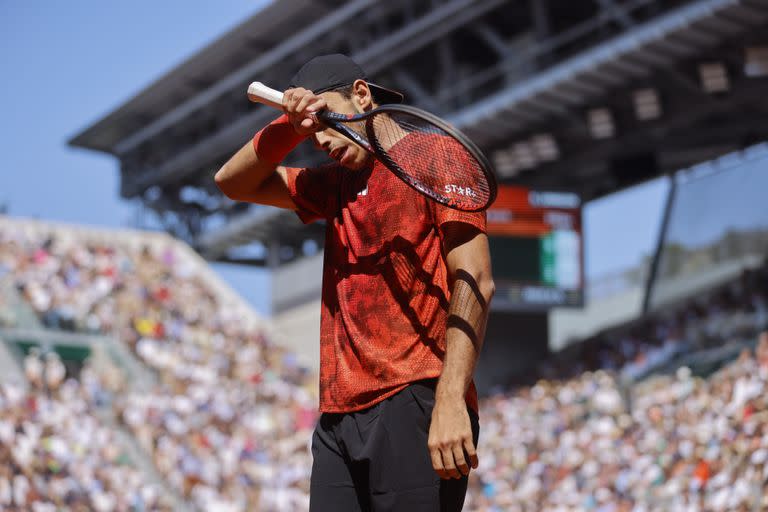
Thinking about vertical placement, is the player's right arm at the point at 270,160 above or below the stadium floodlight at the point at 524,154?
below

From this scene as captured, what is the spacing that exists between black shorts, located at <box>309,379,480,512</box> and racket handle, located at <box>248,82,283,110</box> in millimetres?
879

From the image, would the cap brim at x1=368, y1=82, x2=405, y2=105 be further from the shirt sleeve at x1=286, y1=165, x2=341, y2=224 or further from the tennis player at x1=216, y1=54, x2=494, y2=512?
the shirt sleeve at x1=286, y1=165, x2=341, y2=224

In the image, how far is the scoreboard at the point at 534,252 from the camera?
20.8 meters

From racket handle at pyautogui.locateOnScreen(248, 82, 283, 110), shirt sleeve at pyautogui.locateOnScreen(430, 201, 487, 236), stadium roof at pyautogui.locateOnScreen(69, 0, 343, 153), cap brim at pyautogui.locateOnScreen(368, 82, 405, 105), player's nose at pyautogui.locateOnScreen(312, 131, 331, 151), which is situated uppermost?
stadium roof at pyautogui.locateOnScreen(69, 0, 343, 153)

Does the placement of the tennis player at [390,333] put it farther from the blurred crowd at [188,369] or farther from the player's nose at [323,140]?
the blurred crowd at [188,369]

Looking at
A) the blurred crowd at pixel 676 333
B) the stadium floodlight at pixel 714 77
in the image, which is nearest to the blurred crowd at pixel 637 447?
the blurred crowd at pixel 676 333

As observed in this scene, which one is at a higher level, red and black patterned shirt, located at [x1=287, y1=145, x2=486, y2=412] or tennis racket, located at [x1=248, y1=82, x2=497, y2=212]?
tennis racket, located at [x1=248, y1=82, x2=497, y2=212]

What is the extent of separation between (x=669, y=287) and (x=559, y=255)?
2.36m

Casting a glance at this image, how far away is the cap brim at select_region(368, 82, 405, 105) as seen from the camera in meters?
3.26

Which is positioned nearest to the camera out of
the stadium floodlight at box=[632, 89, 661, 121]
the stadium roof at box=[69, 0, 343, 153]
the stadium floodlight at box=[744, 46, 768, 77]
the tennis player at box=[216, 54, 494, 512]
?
the tennis player at box=[216, 54, 494, 512]

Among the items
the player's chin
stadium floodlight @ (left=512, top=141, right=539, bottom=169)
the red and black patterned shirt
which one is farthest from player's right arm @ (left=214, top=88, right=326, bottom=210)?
stadium floodlight @ (left=512, top=141, right=539, bottom=169)

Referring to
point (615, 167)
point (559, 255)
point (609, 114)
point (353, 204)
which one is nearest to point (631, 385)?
point (559, 255)

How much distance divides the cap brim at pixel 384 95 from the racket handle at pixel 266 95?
0.27m

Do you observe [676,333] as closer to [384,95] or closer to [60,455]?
[60,455]
